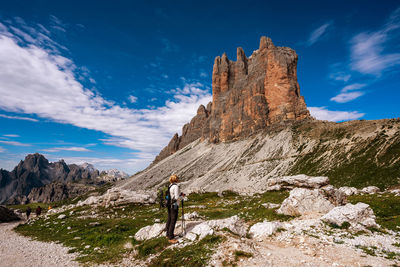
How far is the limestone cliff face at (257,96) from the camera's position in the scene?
11144 centimetres

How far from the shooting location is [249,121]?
125 metres

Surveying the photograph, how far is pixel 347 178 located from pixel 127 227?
47.2m

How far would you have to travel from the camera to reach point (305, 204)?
13.8 meters

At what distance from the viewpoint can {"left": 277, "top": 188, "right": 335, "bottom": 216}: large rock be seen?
13.3 meters

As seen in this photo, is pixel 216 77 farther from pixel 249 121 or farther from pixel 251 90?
pixel 249 121

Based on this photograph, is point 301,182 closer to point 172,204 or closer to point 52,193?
point 172,204

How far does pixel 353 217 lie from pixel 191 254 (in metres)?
8.56

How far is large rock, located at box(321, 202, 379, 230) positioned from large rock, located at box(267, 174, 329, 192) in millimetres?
19176

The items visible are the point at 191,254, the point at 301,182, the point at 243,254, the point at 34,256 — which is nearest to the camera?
the point at 243,254

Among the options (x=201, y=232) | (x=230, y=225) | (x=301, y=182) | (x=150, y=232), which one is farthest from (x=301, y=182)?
(x=150, y=232)

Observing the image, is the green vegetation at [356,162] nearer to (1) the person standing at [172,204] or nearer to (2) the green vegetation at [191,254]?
(2) the green vegetation at [191,254]

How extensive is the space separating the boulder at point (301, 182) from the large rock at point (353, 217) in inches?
755

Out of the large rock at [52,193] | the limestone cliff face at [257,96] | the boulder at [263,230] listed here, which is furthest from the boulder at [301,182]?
the large rock at [52,193]

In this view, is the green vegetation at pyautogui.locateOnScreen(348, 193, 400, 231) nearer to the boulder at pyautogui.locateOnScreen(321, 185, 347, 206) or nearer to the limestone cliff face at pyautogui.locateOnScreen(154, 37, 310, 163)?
the boulder at pyautogui.locateOnScreen(321, 185, 347, 206)
